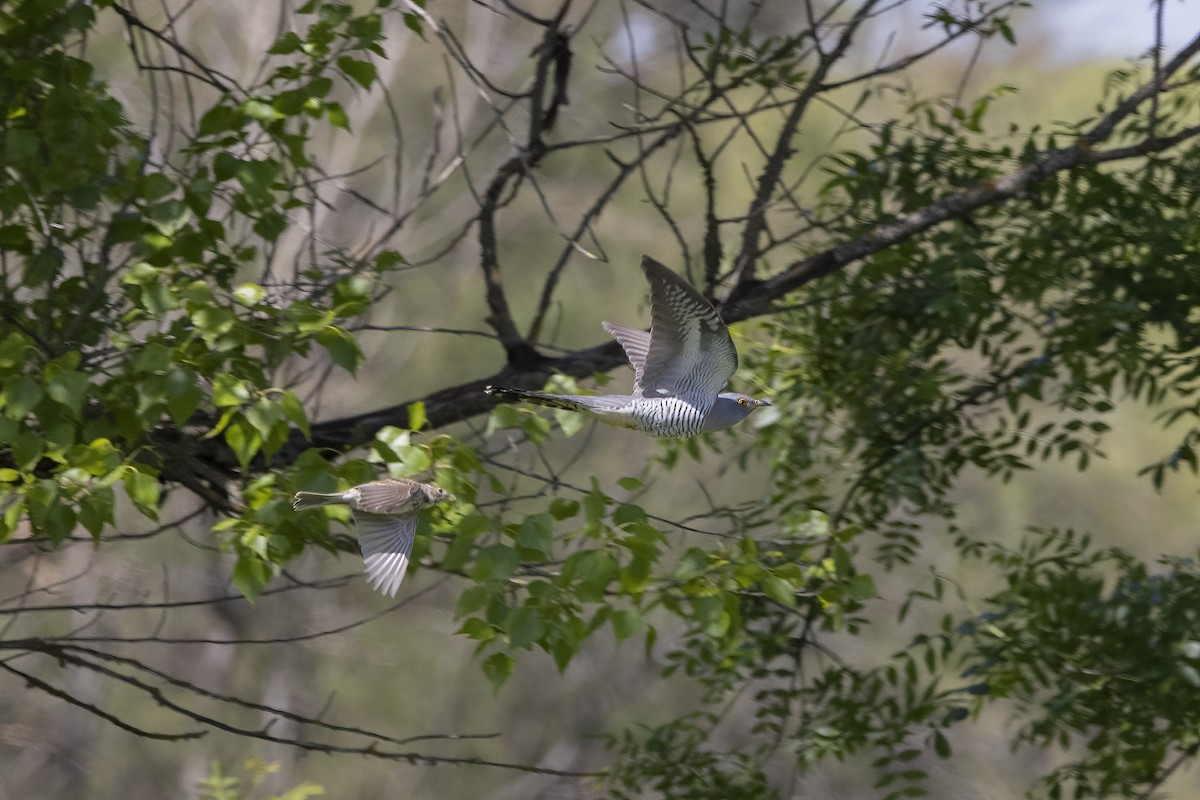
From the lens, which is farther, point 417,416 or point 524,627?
point 417,416

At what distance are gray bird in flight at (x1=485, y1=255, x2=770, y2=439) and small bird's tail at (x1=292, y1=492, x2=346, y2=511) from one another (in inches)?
12.5

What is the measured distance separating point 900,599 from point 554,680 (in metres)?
2.33

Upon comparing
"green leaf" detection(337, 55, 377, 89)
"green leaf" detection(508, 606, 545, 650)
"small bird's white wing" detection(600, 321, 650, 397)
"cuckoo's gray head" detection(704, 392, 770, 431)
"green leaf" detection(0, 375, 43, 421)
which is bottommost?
"green leaf" detection(508, 606, 545, 650)

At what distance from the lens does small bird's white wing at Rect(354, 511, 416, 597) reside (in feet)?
4.42

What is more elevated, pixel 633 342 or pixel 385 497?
pixel 633 342

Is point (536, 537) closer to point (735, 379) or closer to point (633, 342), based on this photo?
point (633, 342)

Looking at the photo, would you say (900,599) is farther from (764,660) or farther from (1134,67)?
(1134,67)

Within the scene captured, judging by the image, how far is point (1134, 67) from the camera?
8.66 feet

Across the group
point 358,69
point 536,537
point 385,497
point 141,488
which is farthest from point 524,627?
point 358,69

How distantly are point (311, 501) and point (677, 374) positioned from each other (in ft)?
1.63

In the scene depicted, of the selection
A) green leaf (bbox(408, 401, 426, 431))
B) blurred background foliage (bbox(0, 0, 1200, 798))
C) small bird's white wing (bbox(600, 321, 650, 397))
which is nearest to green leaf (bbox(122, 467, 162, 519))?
blurred background foliage (bbox(0, 0, 1200, 798))

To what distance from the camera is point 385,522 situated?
1.46m

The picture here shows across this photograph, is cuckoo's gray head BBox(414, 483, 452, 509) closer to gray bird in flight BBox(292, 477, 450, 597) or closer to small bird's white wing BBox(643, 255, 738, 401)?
gray bird in flight BBox(292, 477, 450, 597)

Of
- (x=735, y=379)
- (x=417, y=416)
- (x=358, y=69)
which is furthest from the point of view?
(x=735, y=379)
